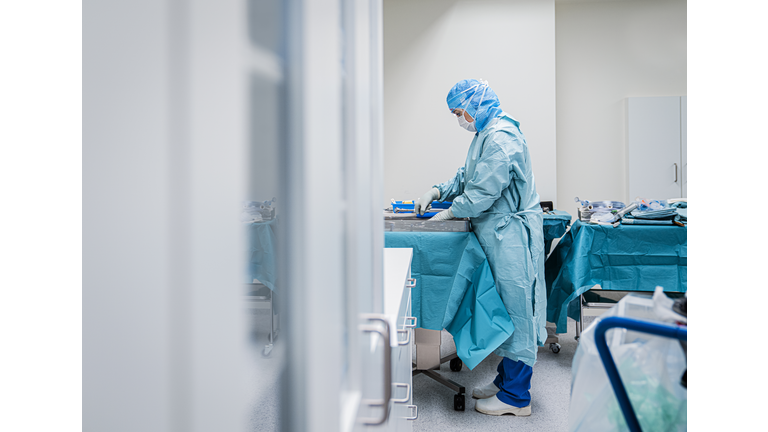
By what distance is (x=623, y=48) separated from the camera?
3.78 m

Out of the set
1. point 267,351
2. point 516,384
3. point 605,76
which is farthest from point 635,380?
point 605,76

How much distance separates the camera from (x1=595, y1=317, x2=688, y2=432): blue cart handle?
0.54 metres

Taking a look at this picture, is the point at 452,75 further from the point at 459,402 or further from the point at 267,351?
the point at 267,351

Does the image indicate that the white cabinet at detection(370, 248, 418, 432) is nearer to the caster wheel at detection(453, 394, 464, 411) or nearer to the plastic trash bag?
the plastic trash bag

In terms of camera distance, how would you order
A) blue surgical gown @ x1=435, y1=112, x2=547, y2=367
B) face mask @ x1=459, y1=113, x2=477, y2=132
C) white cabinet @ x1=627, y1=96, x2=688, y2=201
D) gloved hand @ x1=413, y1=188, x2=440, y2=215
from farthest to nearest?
white cabinet @ x1=627, y1=96, x2=688, y2=201
gloved hand @ x1=413, y1=188, x2=440, y2=215
face mask @ x1=459, y1=113, x2=477, y2=132
blue surgical gown @ x1=435, y1=112, x2=547, y2=367

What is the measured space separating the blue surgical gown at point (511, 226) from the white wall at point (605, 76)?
2.44m

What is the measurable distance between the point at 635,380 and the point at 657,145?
156 inches

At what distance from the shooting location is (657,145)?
3715 mm

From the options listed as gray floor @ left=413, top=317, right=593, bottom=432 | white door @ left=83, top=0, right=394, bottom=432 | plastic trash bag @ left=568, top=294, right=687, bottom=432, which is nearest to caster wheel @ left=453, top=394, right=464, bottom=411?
gray floor @ left=413, top=317, right=593, bottom=432

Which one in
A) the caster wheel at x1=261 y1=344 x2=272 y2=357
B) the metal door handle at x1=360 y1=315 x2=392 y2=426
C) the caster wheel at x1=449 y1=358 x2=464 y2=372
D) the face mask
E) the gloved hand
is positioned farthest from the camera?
the caster wheel at x1=449 y1=358 x2=464 y2=372

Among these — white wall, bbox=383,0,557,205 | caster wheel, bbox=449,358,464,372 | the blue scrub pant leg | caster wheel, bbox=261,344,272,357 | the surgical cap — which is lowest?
caster wheel, bbox=449,358,464,372

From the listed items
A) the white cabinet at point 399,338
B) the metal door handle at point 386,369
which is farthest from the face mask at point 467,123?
the metal door handle at point 386,369

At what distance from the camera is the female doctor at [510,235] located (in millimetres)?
1716

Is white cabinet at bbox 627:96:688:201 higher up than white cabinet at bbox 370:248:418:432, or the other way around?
white cabinet at bbox 627:96:688:201
